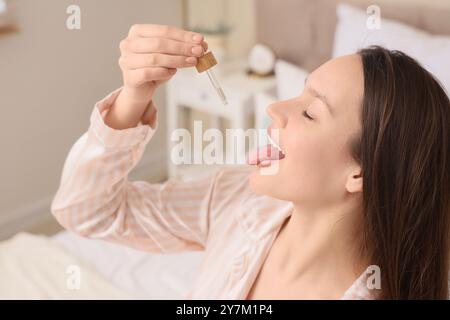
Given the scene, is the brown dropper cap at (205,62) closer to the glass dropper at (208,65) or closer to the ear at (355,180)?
the glass dropper at (208,65)

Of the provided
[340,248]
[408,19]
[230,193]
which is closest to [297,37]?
[408,19]

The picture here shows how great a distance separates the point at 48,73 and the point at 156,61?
0.11m

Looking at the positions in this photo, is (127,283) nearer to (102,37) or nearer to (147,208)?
(147,208)

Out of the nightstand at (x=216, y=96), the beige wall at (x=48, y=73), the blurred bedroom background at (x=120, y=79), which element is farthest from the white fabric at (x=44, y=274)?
the beige wall at (x=48, y=73)

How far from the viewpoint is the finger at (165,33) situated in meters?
0.41

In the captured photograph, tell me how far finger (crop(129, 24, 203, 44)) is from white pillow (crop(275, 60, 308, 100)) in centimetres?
47

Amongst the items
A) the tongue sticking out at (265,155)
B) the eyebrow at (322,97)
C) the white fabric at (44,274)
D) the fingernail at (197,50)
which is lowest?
the white fabric at (44,274)

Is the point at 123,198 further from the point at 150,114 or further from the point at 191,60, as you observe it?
the point at 191,60

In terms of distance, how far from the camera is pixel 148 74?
45 centimetres

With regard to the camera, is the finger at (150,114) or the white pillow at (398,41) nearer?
the finger at (150,114)

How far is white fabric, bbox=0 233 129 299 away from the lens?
0.89 metres

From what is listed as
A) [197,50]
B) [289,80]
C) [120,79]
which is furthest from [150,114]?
[289,80]

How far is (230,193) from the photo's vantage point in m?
0.72

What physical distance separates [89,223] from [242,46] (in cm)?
91
